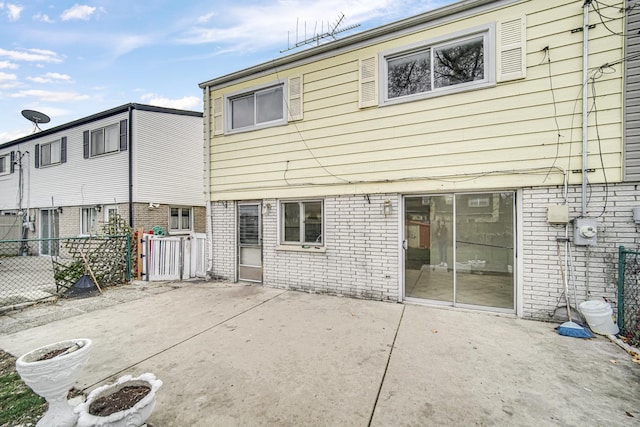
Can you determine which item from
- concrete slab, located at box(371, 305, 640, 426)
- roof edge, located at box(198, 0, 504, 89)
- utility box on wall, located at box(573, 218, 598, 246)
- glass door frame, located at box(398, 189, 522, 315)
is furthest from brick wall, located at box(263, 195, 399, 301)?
roof edge, located at box(198, 0, 504, 89)

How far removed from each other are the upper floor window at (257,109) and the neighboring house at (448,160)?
1.9 inches

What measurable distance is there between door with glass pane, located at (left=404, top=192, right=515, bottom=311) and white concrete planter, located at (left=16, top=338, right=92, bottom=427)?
4975 mm

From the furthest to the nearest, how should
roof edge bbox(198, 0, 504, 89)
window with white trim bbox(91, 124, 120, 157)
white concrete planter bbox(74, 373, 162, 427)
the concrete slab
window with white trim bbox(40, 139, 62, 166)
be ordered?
window with white trim bbox(40, 139, 62, 166), window with white trim bbox(91, 124, 120, 157), roof edge bbox(198, 0, 504, 89), the concrete slab, white concrete planter bbox(74, 373, 162, 427)

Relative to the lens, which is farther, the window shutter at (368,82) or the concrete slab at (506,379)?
the window shutter at (368,82)

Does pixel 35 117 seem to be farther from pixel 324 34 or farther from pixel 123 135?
pixel 324 34

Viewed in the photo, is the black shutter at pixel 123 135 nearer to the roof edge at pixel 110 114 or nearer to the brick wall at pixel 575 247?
the roof edge at pixel 110 114

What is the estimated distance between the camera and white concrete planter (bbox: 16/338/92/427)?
197cm

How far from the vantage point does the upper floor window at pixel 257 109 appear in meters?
6.76

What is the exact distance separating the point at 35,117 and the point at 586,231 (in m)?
20.4

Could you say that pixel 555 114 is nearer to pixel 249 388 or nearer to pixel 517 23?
pixel 517 23

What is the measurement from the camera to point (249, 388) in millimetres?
2723

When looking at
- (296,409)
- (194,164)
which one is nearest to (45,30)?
(194,164)

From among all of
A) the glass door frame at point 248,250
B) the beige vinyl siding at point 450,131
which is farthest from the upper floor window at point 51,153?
the beige vinyl siding at point 450,131

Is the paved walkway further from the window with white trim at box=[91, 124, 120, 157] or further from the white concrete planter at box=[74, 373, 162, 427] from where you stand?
the window with white trim at box=[91, 124, 120, 157]
